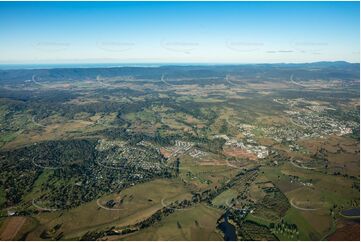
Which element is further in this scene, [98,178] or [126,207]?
[98,178]

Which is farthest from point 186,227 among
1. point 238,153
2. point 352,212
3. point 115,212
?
point 238,153

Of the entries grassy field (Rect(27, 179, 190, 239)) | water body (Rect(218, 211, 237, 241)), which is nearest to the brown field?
grassy field (Rect(27, 179, 190, 239))

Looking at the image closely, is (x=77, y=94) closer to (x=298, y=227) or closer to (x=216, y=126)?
(x=216, y=126)

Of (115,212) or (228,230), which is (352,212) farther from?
(115,212)

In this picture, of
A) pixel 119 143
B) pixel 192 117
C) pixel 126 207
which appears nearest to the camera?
pixel 126 207

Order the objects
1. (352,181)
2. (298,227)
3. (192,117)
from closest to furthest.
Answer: (298,227) < (352,181) < (192,117)

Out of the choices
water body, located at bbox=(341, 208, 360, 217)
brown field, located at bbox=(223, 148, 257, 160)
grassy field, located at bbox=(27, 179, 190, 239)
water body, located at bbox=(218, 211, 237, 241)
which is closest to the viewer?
water body, located at bbox=(218, 211, 237, 241)

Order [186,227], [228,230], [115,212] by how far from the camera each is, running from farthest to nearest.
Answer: [115,212]
[186,227]
[228,230]

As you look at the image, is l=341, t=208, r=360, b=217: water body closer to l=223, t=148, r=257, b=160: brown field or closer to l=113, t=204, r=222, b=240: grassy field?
l=113, t=204, r=222, b=240: grassy field

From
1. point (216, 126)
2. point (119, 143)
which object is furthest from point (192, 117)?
point (119, 143)
